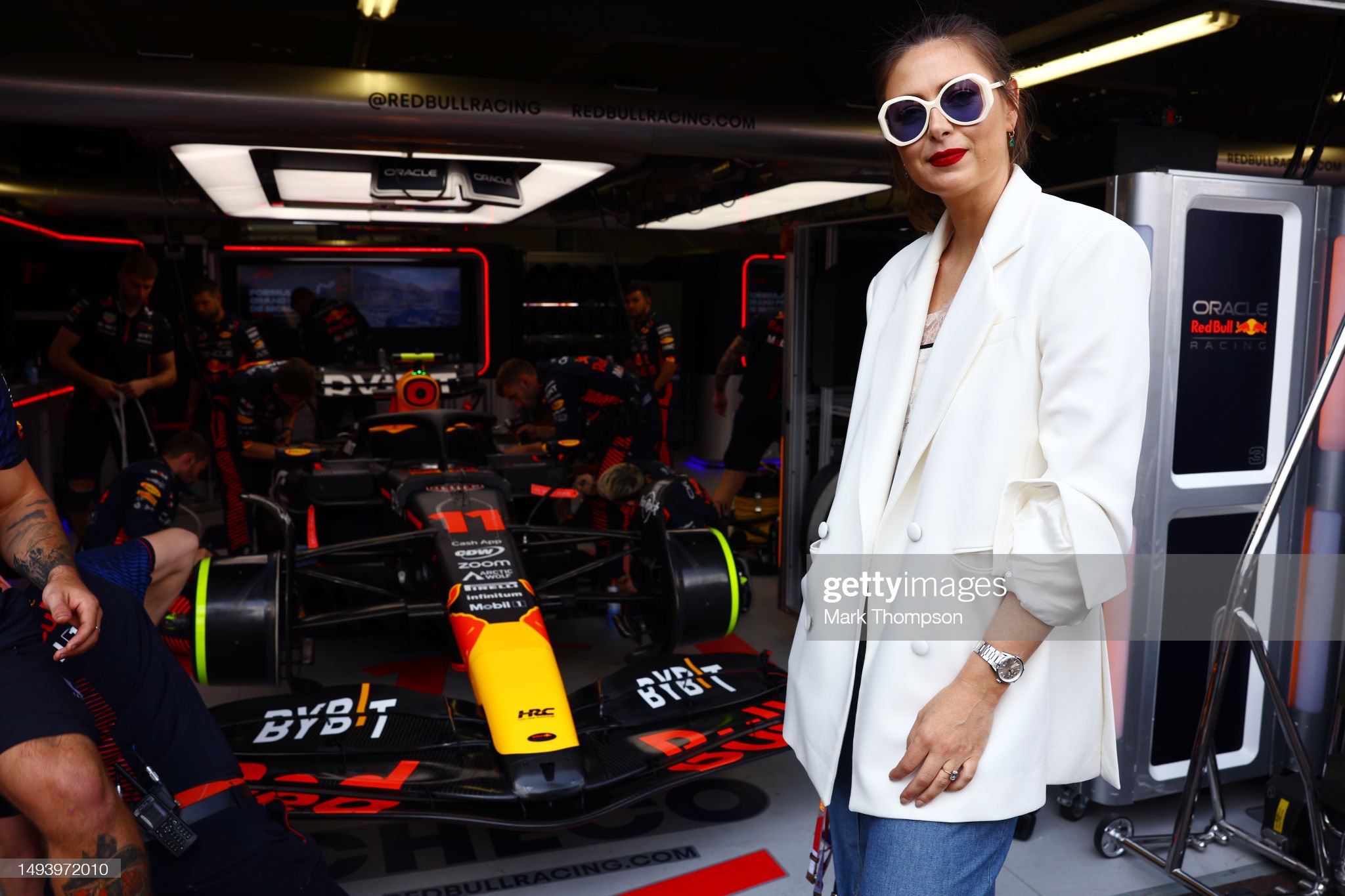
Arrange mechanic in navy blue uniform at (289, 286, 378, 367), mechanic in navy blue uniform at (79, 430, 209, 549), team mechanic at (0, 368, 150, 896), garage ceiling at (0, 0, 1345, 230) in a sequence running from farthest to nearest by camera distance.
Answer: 1. mechanic in navy blue uniform at (289, 286, 378, 367)
2. garage ceiling at (0, 0, 1345, 230)
3. mechanic in navy blue uniform at (79, 430, 209, 549)
4. team mechanic at (0, 368, 150, 896)

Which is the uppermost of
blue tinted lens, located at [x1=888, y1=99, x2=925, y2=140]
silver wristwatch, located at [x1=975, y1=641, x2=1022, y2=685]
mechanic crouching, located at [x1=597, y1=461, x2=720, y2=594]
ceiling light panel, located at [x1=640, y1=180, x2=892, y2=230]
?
ceiling light panel, located at [x1=640, y1=180, x2=892, y2=230]

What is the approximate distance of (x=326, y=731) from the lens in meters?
2.45

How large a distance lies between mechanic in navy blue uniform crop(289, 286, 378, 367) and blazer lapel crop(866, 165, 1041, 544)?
8.95m

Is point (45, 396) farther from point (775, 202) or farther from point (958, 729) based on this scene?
point (958, 729)

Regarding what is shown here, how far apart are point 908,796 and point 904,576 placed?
227mm

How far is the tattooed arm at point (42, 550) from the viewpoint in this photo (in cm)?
176

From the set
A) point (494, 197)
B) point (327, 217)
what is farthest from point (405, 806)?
point (327, 217)

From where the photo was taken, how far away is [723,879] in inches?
98.5

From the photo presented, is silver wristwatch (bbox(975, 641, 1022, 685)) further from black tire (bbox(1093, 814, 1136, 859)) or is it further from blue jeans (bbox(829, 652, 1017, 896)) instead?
black tire (bbox(1093, 814, 1136, 859))

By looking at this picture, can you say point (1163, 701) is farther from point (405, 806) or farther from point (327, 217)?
point (327, 217)

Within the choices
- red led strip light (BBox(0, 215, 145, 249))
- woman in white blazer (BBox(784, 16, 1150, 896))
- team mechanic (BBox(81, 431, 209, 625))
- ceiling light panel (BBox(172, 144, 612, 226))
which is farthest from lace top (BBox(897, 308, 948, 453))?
red led strip light (BBox(0, 215, 145, 249))

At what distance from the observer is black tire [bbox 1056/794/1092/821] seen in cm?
276

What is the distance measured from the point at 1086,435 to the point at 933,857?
469 mm

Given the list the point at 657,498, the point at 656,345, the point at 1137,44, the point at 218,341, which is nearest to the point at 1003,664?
the point at 657,498
